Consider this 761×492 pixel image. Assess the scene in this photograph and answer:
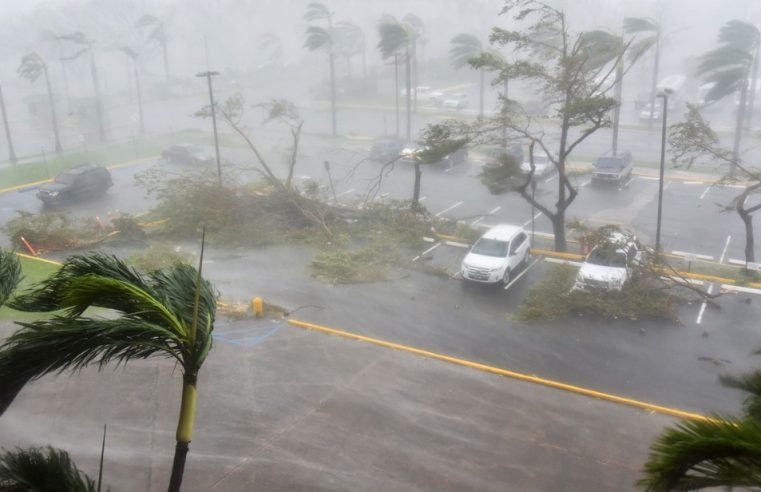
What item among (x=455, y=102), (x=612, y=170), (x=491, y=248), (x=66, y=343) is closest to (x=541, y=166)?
(x=612, y=170)

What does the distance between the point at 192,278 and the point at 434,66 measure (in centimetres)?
7308

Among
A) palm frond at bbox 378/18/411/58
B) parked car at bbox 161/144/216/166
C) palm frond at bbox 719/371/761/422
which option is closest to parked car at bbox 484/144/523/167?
palm frond at bbox 378/18/411/58

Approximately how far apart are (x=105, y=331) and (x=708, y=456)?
14.9 feet

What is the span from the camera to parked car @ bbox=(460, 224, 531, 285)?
68.8 ft

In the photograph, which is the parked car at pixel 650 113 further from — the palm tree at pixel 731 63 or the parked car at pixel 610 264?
the parked car at pixel 610 264

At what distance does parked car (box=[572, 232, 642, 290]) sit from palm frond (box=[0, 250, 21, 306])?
15.6 meters

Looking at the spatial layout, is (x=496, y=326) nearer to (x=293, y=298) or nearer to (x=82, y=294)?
(x=293, y=298)

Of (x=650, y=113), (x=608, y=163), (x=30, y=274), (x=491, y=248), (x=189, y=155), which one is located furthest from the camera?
(x=650, y=113)

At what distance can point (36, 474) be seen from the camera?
18.7 ft

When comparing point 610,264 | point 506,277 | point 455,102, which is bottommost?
point 506,277

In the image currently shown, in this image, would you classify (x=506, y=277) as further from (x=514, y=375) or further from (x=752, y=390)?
(x=752, y=390)

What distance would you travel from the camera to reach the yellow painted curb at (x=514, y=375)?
14398 mm

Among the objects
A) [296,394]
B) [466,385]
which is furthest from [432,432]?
[296,394]

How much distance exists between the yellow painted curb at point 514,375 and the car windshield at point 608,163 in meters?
20.5
